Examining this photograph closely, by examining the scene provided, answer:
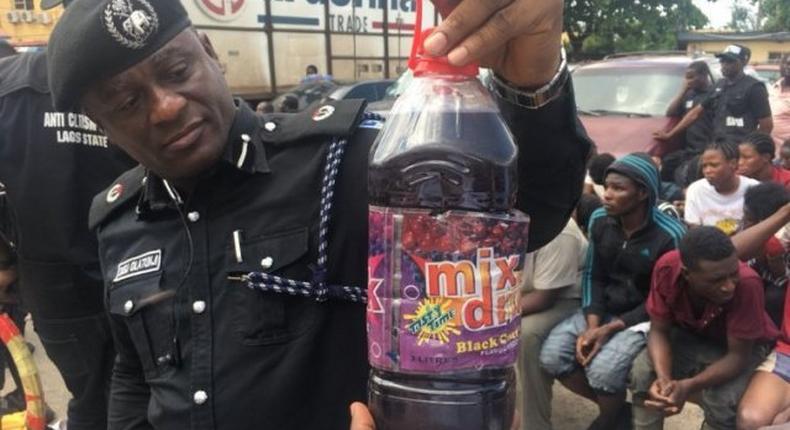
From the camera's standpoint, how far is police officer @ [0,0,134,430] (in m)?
2.52

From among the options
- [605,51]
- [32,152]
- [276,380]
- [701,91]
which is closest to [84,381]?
[32,152]

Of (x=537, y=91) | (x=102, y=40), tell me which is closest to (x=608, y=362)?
(x=537, y=91)

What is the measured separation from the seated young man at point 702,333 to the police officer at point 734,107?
11.8 ft

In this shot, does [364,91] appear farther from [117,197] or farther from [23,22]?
[23,22]

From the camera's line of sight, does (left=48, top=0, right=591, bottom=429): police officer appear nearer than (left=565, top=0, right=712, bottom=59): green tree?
Yes

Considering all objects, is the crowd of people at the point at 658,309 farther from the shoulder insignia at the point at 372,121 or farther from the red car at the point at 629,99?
the red car at the point at 629,99

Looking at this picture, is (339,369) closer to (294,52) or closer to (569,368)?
(569,368)

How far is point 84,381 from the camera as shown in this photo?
2.76 metres

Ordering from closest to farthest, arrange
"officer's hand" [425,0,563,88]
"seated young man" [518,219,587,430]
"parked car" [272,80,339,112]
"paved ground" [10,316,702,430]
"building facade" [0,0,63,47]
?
"officer's hand" [425,0,563,88]
"seated young man" [518,219,587,430]
"paved ground" [10,316,702,430]
"parked car" [272,80,339,112]
"building facade" [0,0,63,47]

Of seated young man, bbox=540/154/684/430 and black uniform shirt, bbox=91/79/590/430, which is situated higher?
black uniform shirt, bbox=91/79/590/430

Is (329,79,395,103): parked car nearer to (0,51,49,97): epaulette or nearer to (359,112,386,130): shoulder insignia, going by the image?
(0,51,49,97): epaulette

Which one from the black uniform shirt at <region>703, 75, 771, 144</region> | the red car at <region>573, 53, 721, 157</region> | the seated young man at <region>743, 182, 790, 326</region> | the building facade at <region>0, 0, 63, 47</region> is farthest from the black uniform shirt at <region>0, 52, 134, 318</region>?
the building facade at <region>0, 0, 63, 47</region>

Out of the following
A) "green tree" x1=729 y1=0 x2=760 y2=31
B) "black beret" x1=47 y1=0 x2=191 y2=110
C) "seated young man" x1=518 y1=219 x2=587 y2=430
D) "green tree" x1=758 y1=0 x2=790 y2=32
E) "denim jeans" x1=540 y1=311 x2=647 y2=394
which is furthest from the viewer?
"green tree" x1=729 y1=0 x2=760 y2=31

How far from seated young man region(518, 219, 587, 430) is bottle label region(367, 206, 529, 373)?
8.66ft
